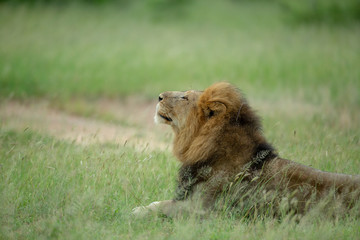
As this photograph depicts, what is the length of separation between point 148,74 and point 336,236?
9.00 metres

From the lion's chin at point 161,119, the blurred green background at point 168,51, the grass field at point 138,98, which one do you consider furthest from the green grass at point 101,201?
the blurred green background at point 168,51

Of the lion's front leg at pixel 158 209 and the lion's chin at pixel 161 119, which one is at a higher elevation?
the lion's chin at pixel 161 119

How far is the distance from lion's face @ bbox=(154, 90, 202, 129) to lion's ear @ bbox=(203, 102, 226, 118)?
0.23 m

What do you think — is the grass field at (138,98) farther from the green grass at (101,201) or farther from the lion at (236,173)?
the lion at (236,173)

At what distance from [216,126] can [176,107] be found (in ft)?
1.83

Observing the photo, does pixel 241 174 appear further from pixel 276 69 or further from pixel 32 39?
pixel 32 39

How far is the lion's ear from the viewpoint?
4039 millimetres

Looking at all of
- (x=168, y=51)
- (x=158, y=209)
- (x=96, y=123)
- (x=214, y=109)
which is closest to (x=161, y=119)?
(x=214, y=109)

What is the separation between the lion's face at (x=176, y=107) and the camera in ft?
14.3

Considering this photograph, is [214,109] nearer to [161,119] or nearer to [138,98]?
[161,119]

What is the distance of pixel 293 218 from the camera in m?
3.58

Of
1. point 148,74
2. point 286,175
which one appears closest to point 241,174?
point 286,175

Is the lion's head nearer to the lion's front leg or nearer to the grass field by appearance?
the lion's front leg

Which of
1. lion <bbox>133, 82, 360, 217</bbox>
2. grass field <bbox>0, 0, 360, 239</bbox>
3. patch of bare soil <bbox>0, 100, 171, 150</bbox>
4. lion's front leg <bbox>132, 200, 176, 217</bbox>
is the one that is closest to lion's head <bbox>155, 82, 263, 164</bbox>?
lion <bbox>133, 82, 360, 217</bbox>
